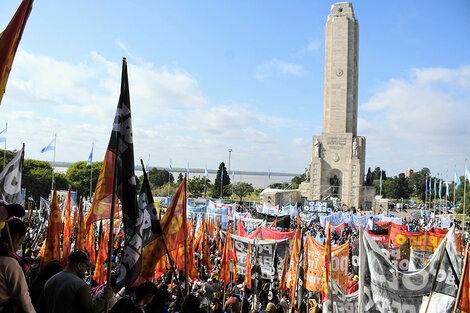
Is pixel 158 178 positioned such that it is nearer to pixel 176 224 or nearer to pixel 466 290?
pixel 176 224

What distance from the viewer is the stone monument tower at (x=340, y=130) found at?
5019 cm

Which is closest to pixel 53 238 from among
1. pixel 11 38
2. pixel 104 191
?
pixel 104 191

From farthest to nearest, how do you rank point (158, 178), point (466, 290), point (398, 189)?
point (158, 178) < point (398, 189) < point (466, 290)

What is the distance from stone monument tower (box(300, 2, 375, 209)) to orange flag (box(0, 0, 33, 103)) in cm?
4985

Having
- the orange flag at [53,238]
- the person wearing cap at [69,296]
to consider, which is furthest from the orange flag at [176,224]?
the person wearing cap at [69,296]

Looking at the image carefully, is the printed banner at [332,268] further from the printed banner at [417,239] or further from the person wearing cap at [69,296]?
the person wearing cap at [69,296]

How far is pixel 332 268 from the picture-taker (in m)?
8.55

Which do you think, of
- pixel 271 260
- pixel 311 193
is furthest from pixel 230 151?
pixel 271 260

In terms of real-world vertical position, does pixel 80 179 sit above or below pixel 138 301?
below

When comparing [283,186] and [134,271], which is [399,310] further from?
[283,186]

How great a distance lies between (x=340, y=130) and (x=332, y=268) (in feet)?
150

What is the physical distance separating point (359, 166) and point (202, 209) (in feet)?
105

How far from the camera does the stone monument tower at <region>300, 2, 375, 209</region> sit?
165ft

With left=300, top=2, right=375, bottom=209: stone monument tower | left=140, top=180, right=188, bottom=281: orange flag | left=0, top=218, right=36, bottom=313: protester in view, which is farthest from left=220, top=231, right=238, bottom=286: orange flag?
left=300, top=2, right=375, bottom=209: stone monument tower
